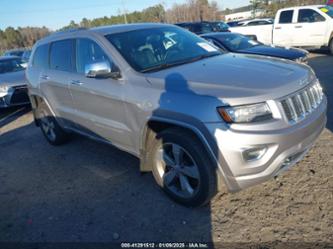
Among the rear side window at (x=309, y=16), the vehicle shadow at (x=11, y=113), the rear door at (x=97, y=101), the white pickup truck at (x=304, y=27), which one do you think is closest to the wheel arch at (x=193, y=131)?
the rear door at (x=97, y=101)

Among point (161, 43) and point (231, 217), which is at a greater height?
point (161, 43)

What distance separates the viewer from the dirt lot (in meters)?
2.67

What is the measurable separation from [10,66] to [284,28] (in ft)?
34.6

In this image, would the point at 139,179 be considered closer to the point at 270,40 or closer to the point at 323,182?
the point at 323,182

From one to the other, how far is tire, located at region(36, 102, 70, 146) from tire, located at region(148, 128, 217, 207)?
2576 mm

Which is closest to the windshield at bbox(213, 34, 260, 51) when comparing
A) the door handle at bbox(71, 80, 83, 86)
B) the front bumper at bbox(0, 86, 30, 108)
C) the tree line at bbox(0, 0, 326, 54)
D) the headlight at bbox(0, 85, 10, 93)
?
the door handle at bbox(71, 80, 83, 86)

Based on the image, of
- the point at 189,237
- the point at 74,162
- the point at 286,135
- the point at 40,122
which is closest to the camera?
the point at 286,135

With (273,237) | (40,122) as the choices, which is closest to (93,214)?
(273,237)

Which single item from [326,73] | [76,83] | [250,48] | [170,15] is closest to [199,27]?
[250,48]

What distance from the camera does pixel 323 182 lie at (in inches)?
124

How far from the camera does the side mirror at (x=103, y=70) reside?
320 centimetres

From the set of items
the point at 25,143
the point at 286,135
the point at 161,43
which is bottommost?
the point at 25,143

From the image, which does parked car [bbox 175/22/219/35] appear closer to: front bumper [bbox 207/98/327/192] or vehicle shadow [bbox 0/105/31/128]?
vehicle shadow [bbox 0/105/31/128]

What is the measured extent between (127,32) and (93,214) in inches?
89.7
